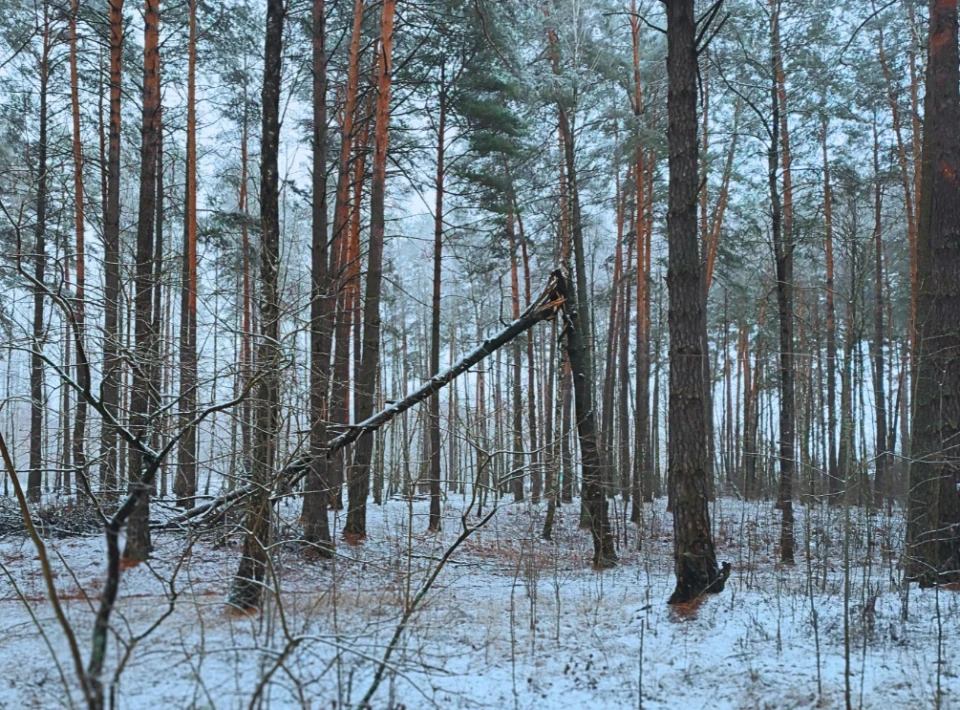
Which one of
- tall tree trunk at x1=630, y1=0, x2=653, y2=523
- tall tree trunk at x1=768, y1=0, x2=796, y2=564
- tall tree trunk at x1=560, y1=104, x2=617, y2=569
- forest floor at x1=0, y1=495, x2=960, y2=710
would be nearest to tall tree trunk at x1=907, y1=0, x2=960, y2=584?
forest floor at x1=0, y1=495, x2=960, y2=710

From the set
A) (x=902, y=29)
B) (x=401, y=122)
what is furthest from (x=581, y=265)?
(x=902, y=29)

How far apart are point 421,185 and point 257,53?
525 centimetres

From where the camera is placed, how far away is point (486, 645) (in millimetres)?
4574

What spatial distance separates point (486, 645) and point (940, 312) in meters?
5.45

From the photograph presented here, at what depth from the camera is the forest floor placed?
9.96ft

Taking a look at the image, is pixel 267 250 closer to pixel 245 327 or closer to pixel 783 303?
pixel 783 303

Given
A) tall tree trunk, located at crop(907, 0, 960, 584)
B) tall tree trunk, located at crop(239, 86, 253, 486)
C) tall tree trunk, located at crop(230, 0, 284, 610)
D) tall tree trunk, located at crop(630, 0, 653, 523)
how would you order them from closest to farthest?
tall tree trunk, located at crop(239, 86, 253, 486) → tall tree trunk, located at crop(230, 0, 284, 610) → tall tree trunk, located at crop(907, 0, 960, 584) → tall tree trunk, located at crop(630, 0, 653, 523)

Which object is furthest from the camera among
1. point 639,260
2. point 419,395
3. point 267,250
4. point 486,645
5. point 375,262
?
point 639,260

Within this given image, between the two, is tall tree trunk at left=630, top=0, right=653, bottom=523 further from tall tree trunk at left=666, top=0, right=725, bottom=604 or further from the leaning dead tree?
tall tree trunk at left=666, top=0, right=725, bottom=604

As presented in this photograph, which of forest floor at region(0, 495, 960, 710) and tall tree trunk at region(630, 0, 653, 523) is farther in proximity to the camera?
tall tree trunk at region(630, 0, 653, 523)

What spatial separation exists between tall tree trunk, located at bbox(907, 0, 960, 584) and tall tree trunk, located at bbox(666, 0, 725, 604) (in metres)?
2.30

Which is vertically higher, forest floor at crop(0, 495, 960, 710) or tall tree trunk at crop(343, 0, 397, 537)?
tall tree trunk at crop(343, 0, 397, 537)

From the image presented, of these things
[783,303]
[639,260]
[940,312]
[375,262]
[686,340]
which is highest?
[639,260]

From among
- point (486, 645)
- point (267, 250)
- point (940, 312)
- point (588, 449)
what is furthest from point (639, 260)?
point (486, 645)
